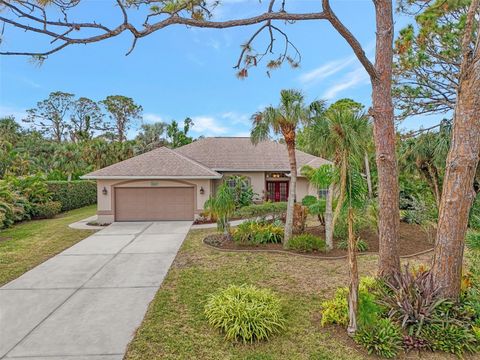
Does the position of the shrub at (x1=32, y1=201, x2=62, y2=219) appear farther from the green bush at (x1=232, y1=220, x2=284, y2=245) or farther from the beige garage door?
the green bush at (x1=232, y1=220, x2=284, y2=245)

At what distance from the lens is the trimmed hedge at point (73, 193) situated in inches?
802

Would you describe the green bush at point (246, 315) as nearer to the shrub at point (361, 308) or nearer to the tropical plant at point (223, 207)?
the shrub at point (361, 308)

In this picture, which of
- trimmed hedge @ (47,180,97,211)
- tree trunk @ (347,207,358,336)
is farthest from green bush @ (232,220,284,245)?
trimmed hedge @ (47,180,97,211)

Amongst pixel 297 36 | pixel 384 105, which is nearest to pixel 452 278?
pixel 384 105

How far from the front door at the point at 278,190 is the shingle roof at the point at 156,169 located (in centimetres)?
514

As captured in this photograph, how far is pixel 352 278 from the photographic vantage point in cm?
470

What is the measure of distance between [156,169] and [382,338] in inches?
572

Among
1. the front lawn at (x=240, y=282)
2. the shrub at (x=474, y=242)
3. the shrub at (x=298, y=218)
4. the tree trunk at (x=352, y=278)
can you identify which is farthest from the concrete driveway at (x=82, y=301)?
the shrub at (x=474, y=242)

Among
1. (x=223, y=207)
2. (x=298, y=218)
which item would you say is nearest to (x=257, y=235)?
(x=223, y=207)

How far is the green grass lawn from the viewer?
8.86 metres

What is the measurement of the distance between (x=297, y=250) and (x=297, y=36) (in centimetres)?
657

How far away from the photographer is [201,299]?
6.46 m

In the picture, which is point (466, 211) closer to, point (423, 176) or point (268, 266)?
point (268, 266)

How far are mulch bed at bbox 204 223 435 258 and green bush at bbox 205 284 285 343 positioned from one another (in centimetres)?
457
